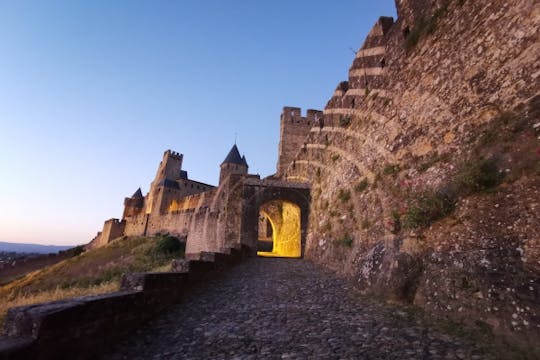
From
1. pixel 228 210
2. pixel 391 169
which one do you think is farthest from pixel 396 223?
pixel 228 210

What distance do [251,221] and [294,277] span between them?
19.9 feet

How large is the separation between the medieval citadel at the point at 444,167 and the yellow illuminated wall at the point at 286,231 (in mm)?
2828

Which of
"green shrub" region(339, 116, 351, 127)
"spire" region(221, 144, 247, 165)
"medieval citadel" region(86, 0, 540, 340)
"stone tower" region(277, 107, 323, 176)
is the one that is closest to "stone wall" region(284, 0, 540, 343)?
"medieval citadel" region(86, 0, 540, 340)

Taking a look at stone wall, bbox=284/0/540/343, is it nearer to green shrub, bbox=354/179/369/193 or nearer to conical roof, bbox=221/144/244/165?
green shrub, bbox=354/179/369/193

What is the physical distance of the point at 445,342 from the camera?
2.89m

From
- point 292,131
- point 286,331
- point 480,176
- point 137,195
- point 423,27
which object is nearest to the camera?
point 286,331

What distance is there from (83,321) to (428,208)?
4.98 meters

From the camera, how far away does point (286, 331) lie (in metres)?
3.44

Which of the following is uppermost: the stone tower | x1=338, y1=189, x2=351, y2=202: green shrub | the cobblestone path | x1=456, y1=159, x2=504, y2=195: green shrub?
the stone tower

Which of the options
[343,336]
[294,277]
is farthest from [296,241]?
[343,336]

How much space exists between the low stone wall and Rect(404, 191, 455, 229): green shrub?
4295mm

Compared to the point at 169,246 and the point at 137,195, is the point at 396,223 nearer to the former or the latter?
the point at 169,246

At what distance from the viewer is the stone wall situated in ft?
10.4

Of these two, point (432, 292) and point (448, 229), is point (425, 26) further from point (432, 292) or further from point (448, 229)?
point (432, 292)
